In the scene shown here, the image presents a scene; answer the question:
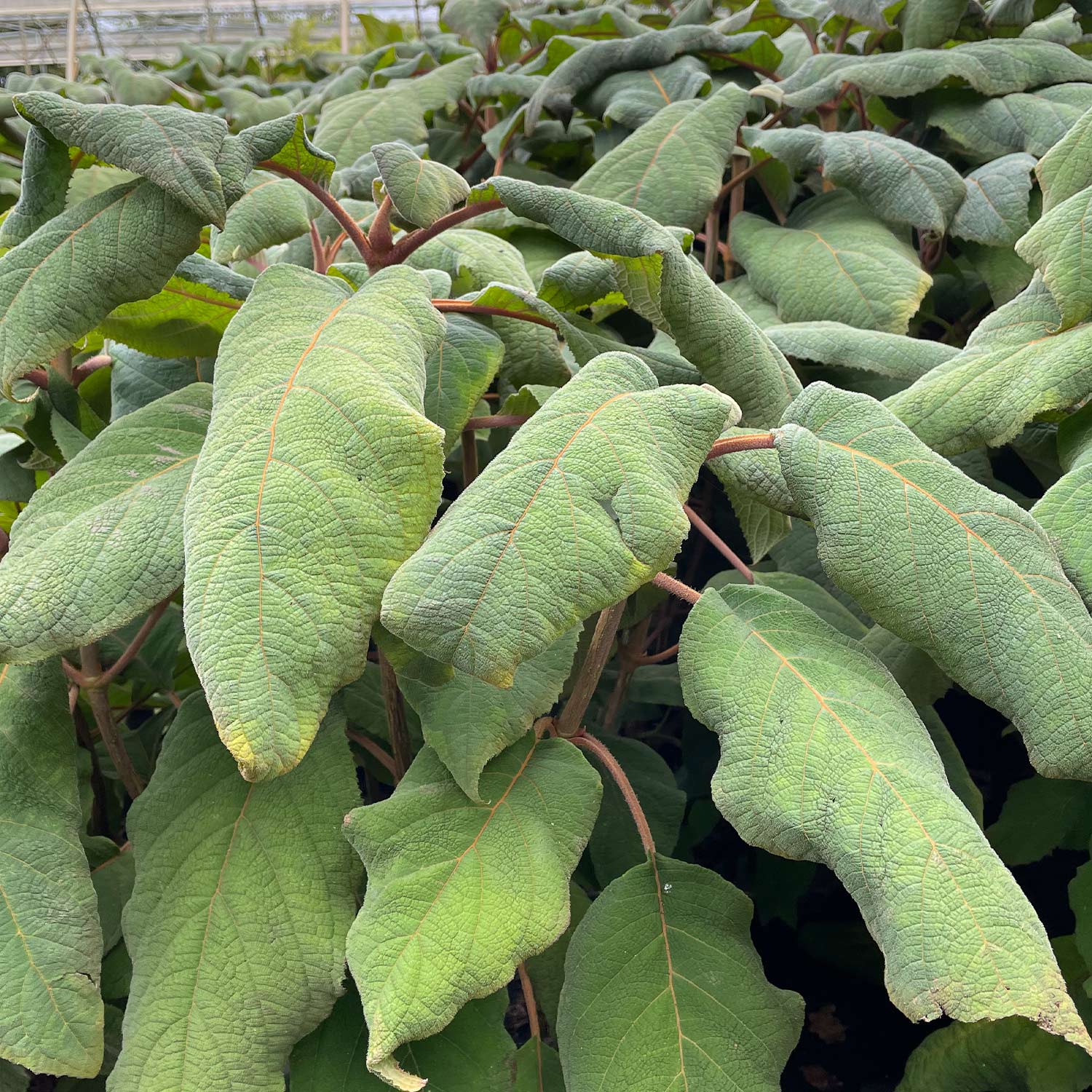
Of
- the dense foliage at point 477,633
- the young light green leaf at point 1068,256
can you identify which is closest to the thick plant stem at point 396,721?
the dense foliage at point 477,633

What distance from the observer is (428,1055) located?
2.27ft

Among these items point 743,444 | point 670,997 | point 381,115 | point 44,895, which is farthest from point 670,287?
point 381,115

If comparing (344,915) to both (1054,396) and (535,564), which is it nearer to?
(535,564)

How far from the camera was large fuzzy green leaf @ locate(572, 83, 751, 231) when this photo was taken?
1162mm

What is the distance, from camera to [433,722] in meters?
0.65

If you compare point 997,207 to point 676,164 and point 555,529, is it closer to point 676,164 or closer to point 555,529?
point 676,164

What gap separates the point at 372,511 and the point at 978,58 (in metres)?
1.22

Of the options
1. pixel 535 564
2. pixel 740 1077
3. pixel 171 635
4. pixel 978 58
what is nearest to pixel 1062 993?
pixel 740 1077

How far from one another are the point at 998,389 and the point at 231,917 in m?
0.68

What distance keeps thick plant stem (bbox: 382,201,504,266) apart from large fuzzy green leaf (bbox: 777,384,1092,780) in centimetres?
31

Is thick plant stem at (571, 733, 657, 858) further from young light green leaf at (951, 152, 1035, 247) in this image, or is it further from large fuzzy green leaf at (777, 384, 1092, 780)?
young light green leaf at (951, 152, 1035, 247)

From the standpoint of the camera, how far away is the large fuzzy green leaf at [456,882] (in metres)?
0.56

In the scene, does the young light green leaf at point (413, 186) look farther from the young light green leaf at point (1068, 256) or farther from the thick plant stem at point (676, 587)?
the young light green leaf at point (1068, 256)

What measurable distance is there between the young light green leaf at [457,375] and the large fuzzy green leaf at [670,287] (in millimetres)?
103
